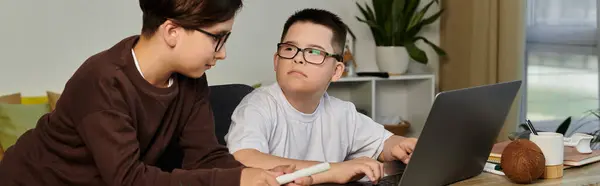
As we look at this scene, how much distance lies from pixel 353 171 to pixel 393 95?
324 cm

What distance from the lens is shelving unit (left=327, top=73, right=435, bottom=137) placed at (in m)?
4.41

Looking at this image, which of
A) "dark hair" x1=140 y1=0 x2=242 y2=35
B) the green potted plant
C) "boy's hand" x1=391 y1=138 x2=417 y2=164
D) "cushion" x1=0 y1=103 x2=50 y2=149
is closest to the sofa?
"cushion" x1=0 y1=103 x2=50 y2=149

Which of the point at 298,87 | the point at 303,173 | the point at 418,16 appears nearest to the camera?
the point at 303,173

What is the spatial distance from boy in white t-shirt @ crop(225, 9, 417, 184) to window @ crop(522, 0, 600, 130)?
234 cm

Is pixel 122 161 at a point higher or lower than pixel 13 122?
higher

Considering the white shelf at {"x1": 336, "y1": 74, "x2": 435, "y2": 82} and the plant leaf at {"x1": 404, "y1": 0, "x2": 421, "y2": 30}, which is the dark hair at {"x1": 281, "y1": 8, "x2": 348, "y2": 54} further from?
the plant leaf at {"x1": 404, "y1": 0, "x2": 421, "y2": 30}

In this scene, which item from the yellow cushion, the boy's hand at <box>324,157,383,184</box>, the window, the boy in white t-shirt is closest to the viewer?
the boy's hand at <box>324,157,383,184</box>

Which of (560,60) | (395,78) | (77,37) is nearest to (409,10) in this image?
(395,78)

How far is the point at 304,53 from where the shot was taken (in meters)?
1.86

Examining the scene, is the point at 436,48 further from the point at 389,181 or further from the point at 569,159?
the point at 389,181

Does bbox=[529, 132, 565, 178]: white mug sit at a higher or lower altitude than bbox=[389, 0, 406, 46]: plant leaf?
lower

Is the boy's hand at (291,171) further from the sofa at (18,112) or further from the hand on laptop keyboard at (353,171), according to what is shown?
the sofa at (18,112)

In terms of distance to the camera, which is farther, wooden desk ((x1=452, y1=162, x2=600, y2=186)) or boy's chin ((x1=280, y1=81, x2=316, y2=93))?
boy's chin ((x1=280, y1=81, x2=316, y2=93))

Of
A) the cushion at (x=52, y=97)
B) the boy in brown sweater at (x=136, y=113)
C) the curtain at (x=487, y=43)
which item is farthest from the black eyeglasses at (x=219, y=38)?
the curtain at (x=487, y=43)
